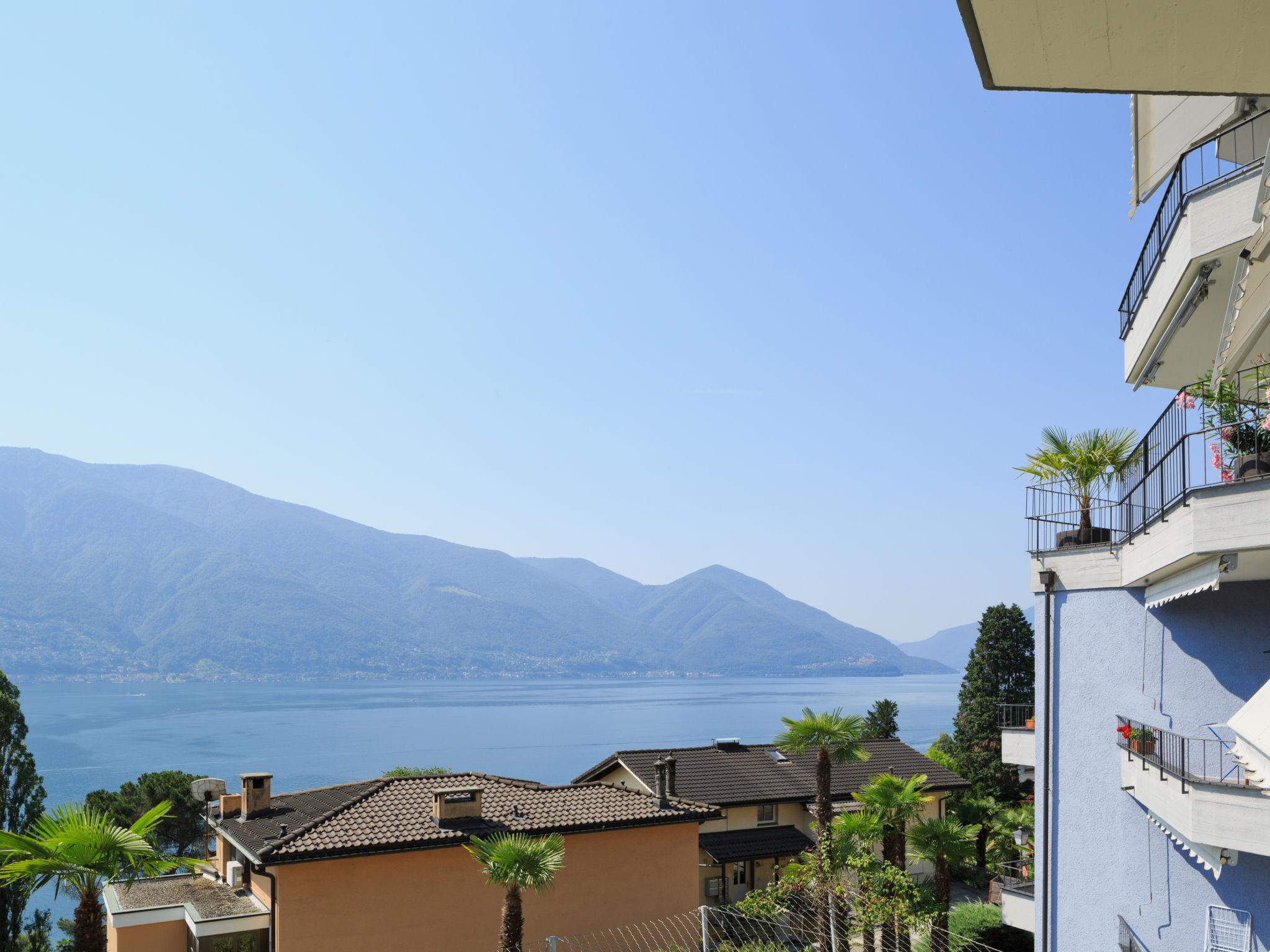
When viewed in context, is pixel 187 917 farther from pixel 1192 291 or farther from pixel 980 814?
pixel 980 814

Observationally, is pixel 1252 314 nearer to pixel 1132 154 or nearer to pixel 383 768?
pixel 1132 154

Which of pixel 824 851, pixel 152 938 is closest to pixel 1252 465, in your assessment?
pixel 824 851

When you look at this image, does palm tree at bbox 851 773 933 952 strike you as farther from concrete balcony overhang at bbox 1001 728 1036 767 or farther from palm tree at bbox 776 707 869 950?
concrete balcony overhang at bbox 1001 728 1036 767

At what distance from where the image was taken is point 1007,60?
2406 mm

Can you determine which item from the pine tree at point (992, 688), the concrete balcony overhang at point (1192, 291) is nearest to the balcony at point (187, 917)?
the concrete balcony overhang at point (1192, 291)

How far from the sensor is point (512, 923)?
13945 millimetres

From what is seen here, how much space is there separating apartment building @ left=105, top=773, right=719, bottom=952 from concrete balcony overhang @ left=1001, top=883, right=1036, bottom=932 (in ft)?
21.5

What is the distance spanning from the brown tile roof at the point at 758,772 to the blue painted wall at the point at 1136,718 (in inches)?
602

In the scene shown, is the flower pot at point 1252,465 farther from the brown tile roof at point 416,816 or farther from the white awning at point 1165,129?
the brown tile roof at point 416,816

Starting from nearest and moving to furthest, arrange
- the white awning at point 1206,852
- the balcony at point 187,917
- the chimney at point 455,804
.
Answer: the white awning at point 1206,852 → the balcony at point 187,917 → the chimney at point 455,804

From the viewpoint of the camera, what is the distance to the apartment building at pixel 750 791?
85.4 feet

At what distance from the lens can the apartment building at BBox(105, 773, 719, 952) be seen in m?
15.7

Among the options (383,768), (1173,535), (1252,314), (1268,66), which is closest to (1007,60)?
(1268,66)

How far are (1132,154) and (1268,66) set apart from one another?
1026 cm
